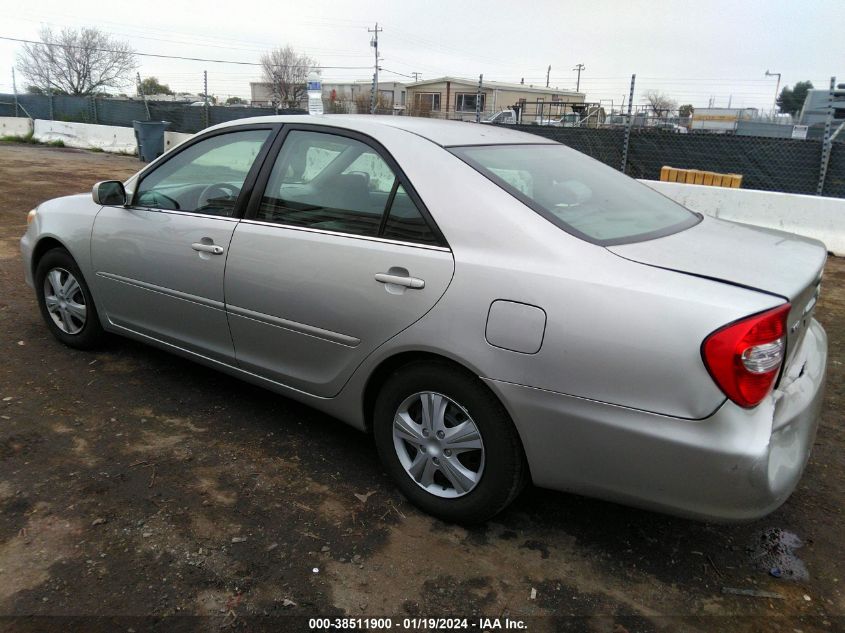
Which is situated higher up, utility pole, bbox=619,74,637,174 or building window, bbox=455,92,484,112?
building window, bbox=455,92,484,112

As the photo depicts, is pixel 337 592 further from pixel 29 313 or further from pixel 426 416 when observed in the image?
pixel 29 313

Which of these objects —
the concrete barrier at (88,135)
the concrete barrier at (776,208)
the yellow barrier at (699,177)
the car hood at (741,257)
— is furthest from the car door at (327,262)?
the concrete barrier at (88,135)

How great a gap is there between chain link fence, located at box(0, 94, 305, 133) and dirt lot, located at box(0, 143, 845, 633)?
511 inches

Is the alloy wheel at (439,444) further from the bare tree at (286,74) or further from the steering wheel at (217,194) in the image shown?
the bare tree at (286,74)

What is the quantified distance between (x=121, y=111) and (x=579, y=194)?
2253cm

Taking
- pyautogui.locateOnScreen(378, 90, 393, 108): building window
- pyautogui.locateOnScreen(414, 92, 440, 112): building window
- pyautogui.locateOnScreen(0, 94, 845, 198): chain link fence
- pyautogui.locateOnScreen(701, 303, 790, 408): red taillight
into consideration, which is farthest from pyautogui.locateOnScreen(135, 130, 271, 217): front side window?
pyautogui.locateOnScreen(414, 92, 440, 112): building window

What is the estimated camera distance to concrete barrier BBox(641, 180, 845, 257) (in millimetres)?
8219

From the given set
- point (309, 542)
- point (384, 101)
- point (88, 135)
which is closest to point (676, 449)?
point (309, 542)

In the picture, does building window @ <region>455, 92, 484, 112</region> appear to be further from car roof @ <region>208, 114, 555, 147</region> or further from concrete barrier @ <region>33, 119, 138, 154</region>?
car roof @ <region>208, 114, 555, 147</region>

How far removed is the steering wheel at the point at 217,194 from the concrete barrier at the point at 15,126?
25314 mm

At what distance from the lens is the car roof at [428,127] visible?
2979 millimetres

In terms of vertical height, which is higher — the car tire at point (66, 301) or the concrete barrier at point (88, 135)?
the concrete barrier at point (88, 135)

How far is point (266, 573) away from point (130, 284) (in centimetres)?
208

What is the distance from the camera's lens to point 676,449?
209 centimetres
